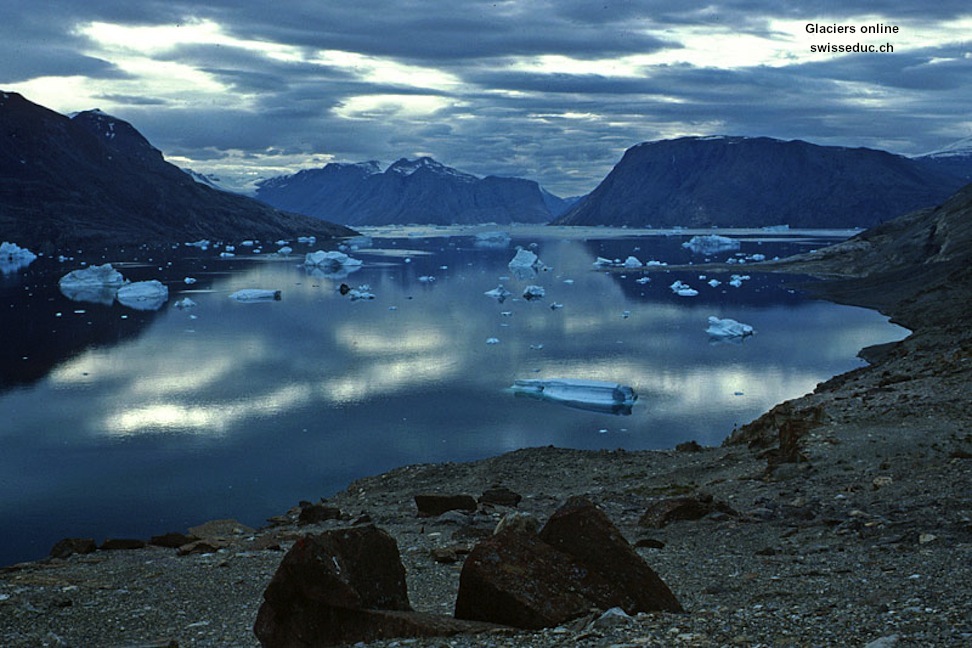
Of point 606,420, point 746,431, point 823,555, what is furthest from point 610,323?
point 823,555

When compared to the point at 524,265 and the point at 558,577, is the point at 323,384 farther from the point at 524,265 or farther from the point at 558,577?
the point at 524,265

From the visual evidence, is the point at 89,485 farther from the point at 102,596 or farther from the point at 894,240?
the point at 894,240

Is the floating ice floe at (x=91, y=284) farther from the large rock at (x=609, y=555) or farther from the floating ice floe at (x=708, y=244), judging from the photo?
the floating ice floe at (x=708, y=244)

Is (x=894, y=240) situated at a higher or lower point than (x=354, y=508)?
higher

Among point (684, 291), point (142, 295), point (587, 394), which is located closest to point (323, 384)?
point (587, 394)

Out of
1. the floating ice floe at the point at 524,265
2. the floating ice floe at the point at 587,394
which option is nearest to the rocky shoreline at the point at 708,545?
the floating ice floe at the point at 587,394

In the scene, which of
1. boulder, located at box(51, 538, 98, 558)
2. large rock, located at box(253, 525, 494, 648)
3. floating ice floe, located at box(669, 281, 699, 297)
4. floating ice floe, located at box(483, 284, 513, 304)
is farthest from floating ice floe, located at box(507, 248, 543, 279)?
large rock, located at box(253, 525, 494, 648)
